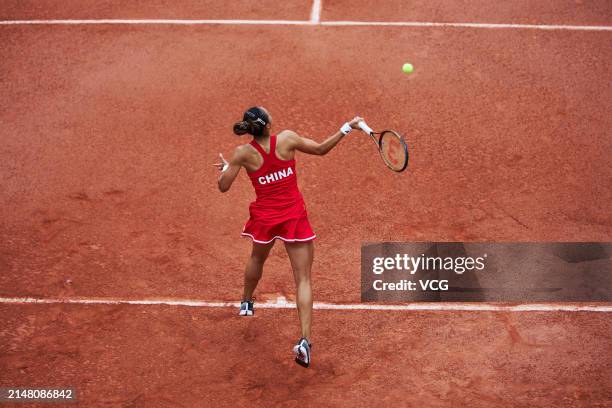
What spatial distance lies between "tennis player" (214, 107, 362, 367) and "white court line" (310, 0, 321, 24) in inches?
250

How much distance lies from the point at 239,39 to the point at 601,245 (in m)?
6.49

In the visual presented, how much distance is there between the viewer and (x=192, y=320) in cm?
758

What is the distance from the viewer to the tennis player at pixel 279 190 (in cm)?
665

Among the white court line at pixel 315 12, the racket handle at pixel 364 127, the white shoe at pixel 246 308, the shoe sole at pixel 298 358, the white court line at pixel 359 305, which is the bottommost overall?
the shoe sole at pixel 298 358

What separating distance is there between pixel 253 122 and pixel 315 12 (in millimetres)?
6969

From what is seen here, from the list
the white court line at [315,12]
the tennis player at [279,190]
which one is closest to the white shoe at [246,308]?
the tennis player at [279,190]

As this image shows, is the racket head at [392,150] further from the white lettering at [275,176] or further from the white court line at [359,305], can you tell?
the white court line at [359,305]

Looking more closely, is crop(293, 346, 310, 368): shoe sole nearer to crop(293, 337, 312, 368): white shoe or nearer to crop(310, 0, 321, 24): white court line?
crop(293, 337, 312, 368): white shoe

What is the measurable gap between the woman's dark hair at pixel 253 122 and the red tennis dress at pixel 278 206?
139 mm

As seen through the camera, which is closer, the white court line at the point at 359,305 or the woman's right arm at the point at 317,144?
the woman's right arm at the point at 317,144

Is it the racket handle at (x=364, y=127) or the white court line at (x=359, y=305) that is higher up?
the racket handle at (x=364, y=127)

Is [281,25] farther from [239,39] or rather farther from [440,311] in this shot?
[440,311]

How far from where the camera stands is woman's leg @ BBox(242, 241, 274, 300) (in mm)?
7031

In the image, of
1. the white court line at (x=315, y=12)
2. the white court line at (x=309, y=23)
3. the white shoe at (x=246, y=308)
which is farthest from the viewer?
the white court line at (x=315, y=12)
